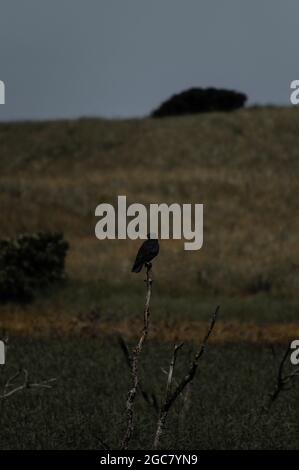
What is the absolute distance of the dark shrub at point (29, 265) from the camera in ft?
137

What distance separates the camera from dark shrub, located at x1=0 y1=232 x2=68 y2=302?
4169cm

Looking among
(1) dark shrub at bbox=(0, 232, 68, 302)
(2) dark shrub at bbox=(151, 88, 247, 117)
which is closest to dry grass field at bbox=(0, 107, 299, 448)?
(1) dark shrub at bbox=(0, 232, 68, 302)

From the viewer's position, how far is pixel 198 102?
98875mm

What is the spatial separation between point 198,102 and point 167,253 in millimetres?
49213

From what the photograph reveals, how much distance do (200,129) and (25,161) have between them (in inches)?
508

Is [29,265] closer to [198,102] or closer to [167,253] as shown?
[167,253]

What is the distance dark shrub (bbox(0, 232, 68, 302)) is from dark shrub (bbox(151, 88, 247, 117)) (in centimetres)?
5511

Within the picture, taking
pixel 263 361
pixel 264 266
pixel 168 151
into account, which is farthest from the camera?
pixel 168 151

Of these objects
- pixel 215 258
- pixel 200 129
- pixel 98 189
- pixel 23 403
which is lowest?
pixel 23 403

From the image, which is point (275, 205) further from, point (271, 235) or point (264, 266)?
point (264, 266)

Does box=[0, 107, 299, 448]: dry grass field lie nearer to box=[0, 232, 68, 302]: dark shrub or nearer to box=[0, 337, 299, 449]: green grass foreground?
box=[0, 337, 299, 449]: green grass foreground

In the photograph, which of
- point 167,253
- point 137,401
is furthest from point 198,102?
point 137,401
